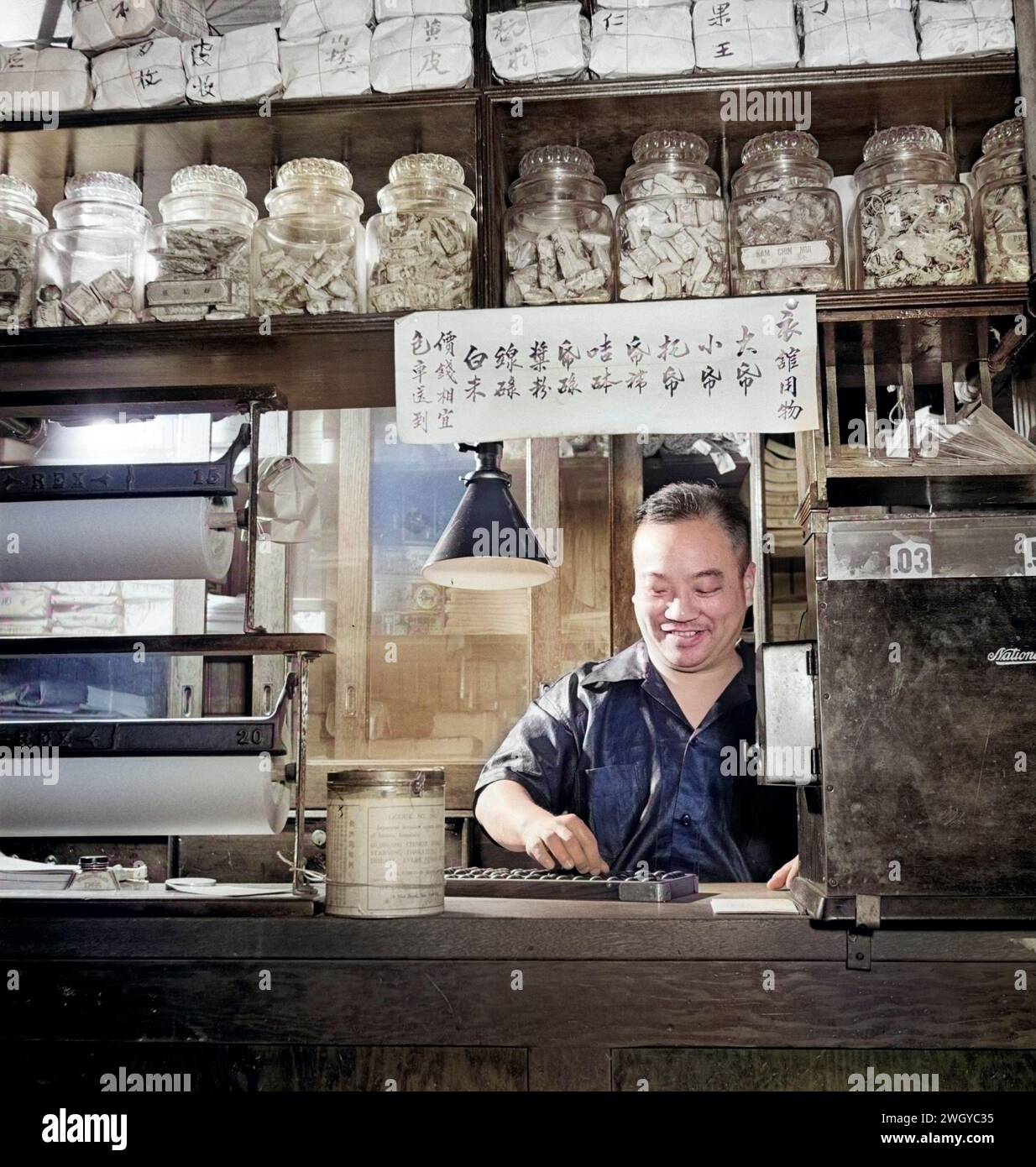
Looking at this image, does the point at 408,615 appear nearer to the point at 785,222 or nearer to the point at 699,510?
the point at 699,510

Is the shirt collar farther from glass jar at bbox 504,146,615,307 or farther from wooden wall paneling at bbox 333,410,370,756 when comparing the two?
glass jar at bbox 504,146,615,307

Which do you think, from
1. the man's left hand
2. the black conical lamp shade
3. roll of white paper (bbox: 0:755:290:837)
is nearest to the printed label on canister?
roll of white paper (bbox: 0:755:290:837)

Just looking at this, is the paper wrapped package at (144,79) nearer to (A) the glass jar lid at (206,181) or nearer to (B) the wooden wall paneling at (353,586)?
(A) the glass jar lid at (206,181)

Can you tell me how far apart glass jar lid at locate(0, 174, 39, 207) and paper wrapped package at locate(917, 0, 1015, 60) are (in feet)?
5.27

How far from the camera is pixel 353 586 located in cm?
449

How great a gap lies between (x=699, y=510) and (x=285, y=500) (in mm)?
1538

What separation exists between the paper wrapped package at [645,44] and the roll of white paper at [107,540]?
→ 1.01 m

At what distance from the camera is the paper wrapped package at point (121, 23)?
2.03 metres

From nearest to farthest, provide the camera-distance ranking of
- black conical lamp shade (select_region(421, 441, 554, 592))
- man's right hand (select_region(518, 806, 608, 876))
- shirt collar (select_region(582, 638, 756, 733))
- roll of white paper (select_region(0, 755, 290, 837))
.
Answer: roll of white paper (select_region(0, 755, 290, 837)) < man's right hand (select_region(518, 806, 608, 876)) < black conical lamp shade (select_region(421, 441, 554, 592)) < shirt collar (select_region(582, 638, 756, 733))

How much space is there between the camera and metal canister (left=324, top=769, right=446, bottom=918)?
162 cm

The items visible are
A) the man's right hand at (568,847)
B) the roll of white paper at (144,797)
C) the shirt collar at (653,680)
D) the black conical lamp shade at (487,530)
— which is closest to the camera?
the roll of white paper at (144,797)

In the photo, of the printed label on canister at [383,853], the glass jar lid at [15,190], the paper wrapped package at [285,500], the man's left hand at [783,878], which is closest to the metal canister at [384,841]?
the printed label on canister at [383,853]

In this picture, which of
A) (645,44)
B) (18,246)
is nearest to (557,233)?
(645,44)

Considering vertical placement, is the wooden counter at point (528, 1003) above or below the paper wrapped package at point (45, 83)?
below
